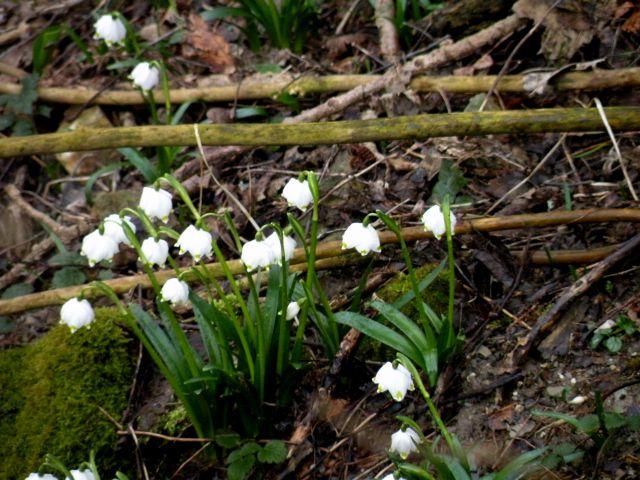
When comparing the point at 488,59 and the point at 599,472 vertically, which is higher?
the point at 488,59

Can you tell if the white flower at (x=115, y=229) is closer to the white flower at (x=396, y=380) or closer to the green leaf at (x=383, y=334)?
the green leaf at (x=383, y=334)

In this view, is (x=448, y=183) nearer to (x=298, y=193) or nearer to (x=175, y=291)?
(x=298, y=193)

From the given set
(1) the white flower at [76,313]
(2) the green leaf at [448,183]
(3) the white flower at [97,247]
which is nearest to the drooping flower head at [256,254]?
(3) the white flower at [97,247]

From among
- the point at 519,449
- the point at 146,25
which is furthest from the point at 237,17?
the point at 519,449

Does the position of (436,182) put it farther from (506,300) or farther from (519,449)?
(519,449)

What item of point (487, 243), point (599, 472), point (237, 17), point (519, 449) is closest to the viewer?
point (599, 472)

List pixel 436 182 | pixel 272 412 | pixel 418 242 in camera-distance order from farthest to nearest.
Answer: pixel 436 182 → pixel 418 242 → pixel 272 412

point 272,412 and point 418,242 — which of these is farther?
point 418,242
